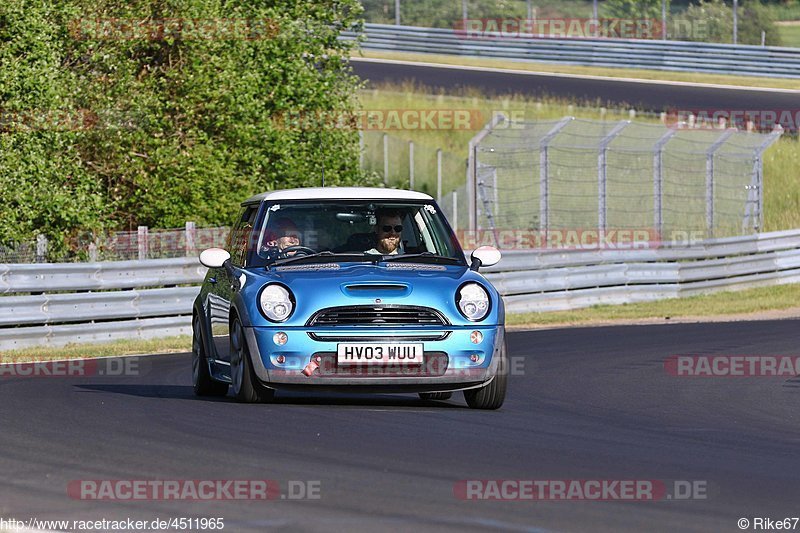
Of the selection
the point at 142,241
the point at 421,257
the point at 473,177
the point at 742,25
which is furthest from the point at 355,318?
the point at 742,25

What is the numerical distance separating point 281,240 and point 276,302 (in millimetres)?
1065

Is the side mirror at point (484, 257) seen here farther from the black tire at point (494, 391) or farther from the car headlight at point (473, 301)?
the black tire at point (494, 391)

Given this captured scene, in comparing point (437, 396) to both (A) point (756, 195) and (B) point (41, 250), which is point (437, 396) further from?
(A) point (756, 195)

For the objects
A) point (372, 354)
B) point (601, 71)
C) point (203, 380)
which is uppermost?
point (372, 354)

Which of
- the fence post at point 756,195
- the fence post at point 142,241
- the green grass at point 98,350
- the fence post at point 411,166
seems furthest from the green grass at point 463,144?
the green grass at point 98,350

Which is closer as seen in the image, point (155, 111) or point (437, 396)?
point (437, 396)

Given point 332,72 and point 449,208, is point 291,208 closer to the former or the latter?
point 332,72

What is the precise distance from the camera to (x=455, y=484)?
738 cm

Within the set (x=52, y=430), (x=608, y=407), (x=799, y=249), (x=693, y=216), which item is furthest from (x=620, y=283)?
(x=52, y=430)

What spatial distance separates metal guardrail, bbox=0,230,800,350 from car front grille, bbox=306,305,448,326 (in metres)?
8.47

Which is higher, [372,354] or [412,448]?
[372,354]

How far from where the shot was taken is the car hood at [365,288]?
10.3 metres

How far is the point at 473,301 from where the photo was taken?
34.3ft

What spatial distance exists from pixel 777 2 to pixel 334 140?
59336mm
